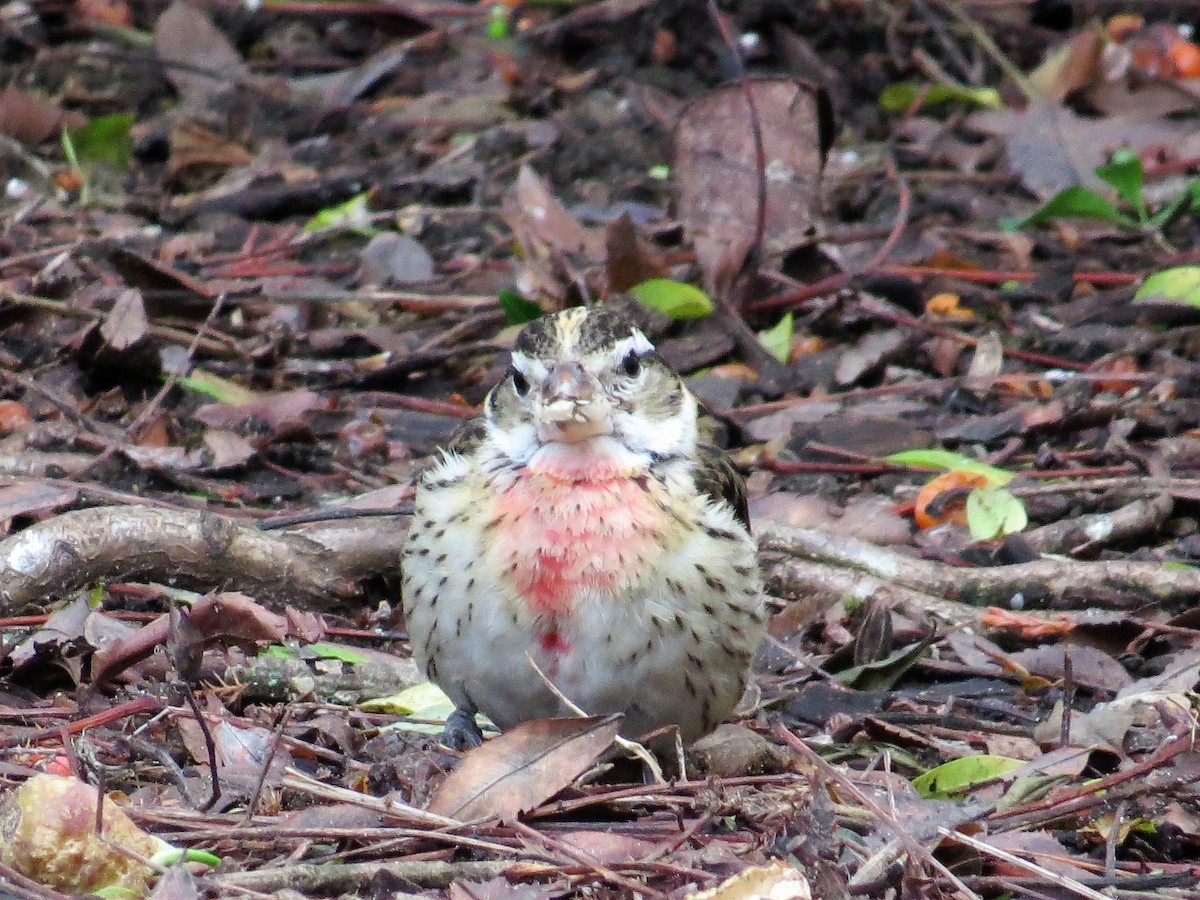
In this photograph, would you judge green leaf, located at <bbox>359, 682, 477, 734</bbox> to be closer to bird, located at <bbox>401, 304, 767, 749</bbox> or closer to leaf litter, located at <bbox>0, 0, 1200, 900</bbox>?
leaf litter, located at <bbox>0, 0, 1200, 900</bbox>

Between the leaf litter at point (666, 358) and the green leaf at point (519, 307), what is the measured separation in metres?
0.02

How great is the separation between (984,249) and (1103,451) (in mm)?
2274

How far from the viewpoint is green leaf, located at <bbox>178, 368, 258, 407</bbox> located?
24.2ft

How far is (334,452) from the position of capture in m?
7.11

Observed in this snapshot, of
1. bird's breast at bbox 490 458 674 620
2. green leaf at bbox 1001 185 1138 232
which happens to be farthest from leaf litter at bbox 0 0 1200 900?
bird's breast at bbox 490 458 674 620

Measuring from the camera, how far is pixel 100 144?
388 inches

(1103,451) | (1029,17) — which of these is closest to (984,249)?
(1103,451)

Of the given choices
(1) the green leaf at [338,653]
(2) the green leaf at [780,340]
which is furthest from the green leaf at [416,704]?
(2) the green leaf at [780,340]

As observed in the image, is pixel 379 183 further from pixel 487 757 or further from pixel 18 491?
pixel 487 757

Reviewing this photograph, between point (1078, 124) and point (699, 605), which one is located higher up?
point (699, 605)

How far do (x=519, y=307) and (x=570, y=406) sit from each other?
3075 millimetres

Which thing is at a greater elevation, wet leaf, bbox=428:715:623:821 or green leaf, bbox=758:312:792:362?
wet leaf, bbox=428:715:623:821

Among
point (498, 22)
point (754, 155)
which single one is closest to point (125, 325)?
point (754, 155)

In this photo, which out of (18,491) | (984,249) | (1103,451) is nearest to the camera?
(18,491)
